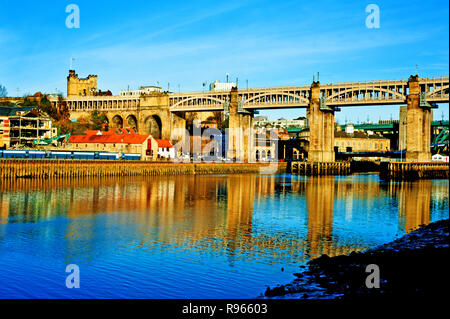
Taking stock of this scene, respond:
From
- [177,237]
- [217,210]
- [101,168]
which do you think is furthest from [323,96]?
[177,237]

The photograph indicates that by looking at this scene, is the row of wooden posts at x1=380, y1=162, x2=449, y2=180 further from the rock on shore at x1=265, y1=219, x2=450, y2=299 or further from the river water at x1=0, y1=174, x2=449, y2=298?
the rock on shore at x1=265, y1=219, x2=450, y2=299

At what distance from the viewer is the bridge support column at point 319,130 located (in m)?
115

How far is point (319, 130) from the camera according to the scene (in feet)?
380

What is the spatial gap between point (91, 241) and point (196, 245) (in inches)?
232

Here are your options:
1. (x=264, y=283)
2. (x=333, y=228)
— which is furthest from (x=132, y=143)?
(x=264, y=283)

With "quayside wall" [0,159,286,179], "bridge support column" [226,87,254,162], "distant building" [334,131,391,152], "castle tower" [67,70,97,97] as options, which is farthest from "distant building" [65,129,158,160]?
"distant building" [334,131,391,152]

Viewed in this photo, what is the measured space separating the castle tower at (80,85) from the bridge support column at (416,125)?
117 metres

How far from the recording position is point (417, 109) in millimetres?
101312

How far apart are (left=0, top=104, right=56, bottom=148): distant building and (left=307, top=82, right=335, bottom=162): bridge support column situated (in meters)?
59.9

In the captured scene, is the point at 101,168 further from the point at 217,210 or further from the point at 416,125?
the point at 416,125

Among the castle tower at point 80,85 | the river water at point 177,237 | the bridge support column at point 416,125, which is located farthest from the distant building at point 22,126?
the bridge support column at point 416,125

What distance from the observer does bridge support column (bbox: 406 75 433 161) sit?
10138cm

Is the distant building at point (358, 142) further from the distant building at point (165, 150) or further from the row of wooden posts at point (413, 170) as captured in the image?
the row of wooden posts at point (413, 170)

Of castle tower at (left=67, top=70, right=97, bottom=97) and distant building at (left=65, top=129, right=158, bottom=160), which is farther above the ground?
castle tower at (left=67, top=70, right=97, bottom=97)
